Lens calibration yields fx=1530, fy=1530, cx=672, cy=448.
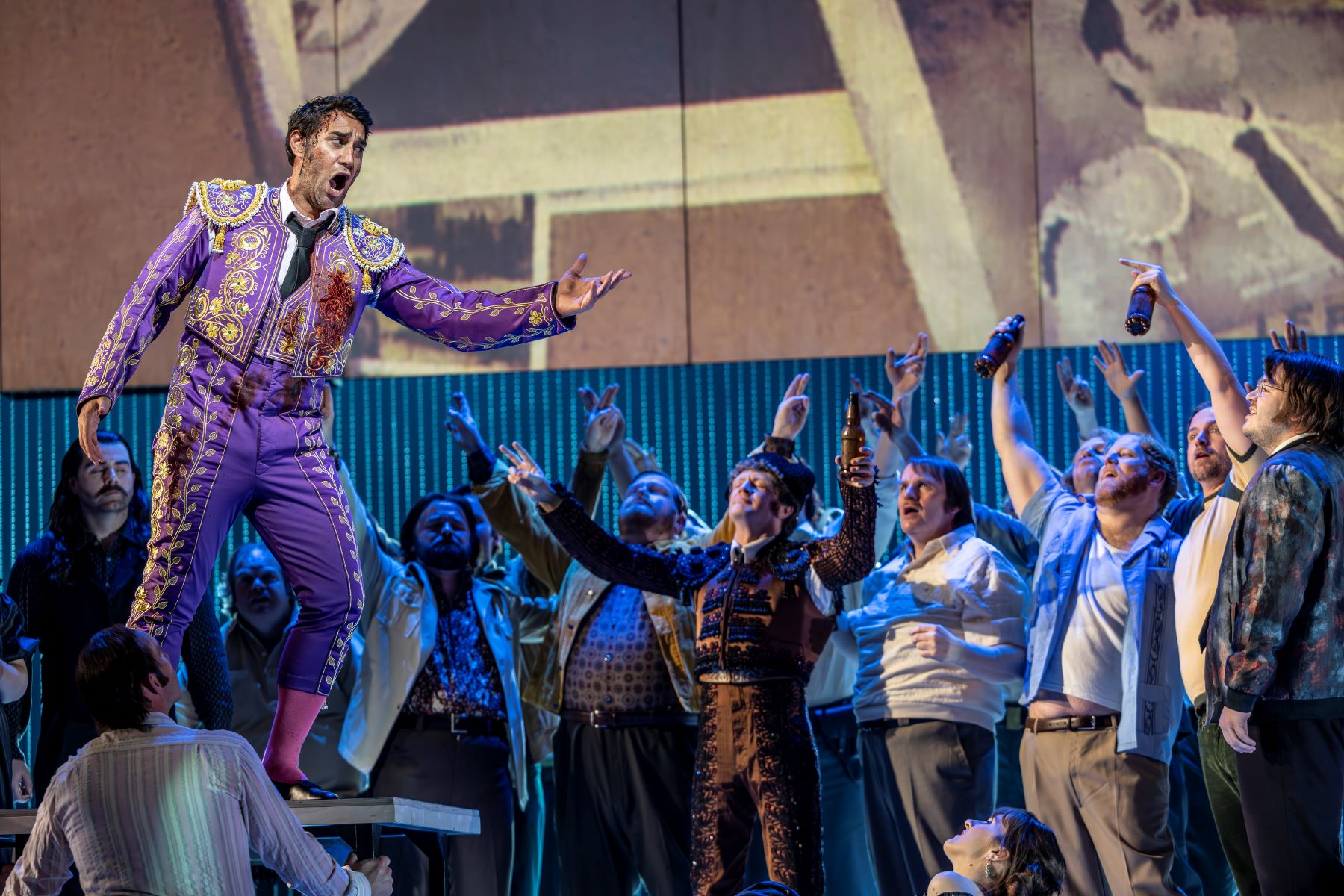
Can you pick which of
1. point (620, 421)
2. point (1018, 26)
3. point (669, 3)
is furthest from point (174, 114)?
point (1018, 26)

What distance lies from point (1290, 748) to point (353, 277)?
192 centimetres

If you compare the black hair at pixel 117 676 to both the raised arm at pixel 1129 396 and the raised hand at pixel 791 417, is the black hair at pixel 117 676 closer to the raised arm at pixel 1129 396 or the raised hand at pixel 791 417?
the raised hand at pixel 791 417

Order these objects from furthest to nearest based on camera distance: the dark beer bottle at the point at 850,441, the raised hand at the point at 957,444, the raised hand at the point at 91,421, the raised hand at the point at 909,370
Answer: the raised hand at the point at 957,444, the raised hand at the point at 909,370, the dark beer bottle at the point at 850,441, the raised hand at the point at 91,421

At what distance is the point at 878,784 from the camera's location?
3865 mm

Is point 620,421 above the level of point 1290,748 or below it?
above

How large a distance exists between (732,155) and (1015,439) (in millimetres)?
2046

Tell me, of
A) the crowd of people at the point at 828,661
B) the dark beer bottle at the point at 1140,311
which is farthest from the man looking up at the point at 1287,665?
the dark beer bottle at the point at 1140,311

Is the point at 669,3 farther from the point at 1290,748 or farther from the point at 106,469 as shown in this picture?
the point at 1290,748

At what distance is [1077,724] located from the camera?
12.1 ft

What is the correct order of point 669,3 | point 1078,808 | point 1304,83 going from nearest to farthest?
point 1078,808, point 1304,83, point 669,3

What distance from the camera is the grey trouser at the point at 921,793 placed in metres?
3.72

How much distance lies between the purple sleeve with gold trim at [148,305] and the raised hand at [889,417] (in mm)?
2280

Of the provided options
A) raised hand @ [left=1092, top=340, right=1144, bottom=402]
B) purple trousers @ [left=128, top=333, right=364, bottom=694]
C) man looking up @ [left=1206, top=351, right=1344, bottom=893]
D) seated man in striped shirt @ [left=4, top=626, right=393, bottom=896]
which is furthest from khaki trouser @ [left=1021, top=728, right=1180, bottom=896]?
seated man in striped shirt @ [left=4, top=626, right=393, bottom=896]

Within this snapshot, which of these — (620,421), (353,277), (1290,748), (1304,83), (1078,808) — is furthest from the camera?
(1304,83)
